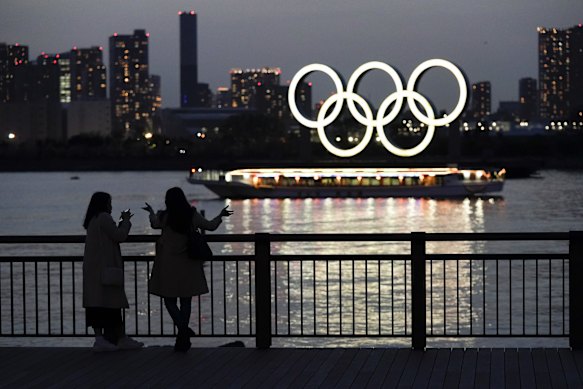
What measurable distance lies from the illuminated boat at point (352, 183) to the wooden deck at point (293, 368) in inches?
4720

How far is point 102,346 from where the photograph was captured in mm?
15320

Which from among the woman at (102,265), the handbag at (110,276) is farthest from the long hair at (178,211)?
the handbag at (110,276)

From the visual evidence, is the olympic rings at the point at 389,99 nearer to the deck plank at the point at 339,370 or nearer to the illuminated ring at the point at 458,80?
the illuminated ring at the point at 458,80

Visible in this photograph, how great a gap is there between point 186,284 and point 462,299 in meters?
24.6

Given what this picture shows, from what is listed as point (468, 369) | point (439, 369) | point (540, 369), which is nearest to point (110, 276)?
point (439, 369)

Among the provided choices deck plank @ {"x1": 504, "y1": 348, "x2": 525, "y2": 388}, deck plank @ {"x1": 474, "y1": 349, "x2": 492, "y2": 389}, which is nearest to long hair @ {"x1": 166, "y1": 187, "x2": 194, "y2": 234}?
deck plank @ {"x1": 474, "y1": 349, "x2": 492, "y2": 389}

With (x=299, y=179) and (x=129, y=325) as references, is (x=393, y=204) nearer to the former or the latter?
(x=299, y=179)

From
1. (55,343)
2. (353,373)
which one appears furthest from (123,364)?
(55,343)

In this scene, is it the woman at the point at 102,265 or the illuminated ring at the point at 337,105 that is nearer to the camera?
the woman at the point at 102,265

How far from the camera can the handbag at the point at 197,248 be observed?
14906mm

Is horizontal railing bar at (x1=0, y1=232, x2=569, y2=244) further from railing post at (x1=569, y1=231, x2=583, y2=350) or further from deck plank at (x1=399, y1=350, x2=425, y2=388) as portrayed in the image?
deck plank at (x1=399, y1=350, x2=425, y2=388)

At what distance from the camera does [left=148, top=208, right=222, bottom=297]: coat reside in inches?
592

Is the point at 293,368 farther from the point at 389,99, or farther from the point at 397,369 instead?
the point at 389,99

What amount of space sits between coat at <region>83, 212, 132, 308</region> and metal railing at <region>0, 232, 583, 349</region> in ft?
1.49
